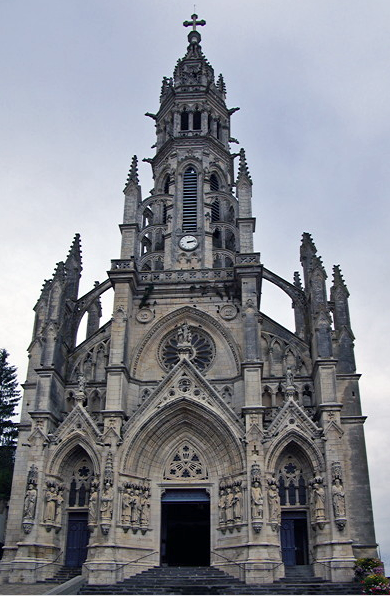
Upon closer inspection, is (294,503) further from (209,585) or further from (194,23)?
(194,23)

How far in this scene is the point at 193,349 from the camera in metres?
28.3

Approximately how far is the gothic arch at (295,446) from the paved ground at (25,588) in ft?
31.3

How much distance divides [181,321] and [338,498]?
1140 centimetres

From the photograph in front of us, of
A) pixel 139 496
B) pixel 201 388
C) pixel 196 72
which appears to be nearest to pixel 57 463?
pixel 139 496

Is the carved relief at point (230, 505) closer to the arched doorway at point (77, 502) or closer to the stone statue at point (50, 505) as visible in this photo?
the arched doorway at point (77, 502)

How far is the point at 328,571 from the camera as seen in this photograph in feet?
74.3

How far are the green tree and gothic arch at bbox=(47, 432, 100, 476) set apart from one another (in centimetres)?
1214

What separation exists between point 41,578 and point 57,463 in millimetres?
4470

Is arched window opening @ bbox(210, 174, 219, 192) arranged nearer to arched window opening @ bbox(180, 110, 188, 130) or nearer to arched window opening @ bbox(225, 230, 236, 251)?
arched window opening @ bbox(225, 230, 236, 251)

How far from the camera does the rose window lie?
29.0 metres

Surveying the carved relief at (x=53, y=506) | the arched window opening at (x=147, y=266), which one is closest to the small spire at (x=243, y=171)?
the arched window opening at (x=147, y=266)

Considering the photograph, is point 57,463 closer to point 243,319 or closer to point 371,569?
point 243,319

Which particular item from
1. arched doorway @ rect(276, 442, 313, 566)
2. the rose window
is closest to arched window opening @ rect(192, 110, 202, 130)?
the rose window

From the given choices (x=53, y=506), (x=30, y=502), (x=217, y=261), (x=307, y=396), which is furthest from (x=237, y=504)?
(x=217, y=261)
